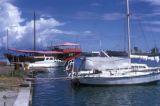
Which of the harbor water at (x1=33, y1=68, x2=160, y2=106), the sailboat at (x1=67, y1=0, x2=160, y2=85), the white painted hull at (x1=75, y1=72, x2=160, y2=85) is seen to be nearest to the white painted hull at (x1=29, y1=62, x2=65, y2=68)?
the harbor water at (x1=33, y1=68, x2=160, y2=106)

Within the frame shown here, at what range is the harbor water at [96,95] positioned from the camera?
104 ft

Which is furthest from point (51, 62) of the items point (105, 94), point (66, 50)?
point (105, 94)

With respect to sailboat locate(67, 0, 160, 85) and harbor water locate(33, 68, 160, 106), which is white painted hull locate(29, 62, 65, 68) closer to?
harbor water locate(33, 68, 160, 106)

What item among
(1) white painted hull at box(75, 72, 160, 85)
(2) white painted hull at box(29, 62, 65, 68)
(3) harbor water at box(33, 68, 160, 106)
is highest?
(2) white painted hull at box(29, 62, 65, 68)

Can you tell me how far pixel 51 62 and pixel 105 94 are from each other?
1898 inches

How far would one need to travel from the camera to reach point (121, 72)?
1736 inches

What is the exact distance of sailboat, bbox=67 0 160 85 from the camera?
1662 inches

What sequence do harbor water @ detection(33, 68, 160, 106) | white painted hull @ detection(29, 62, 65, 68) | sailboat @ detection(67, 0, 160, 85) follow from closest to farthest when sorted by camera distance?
harbor water @ detection(33, 68, 160, 106)
sailboat @ detection(67, 0, 160, 85)
white painted hull @ detection(29, 62, 65, 68)

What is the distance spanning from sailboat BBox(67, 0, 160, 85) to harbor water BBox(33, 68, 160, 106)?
24.8 inches

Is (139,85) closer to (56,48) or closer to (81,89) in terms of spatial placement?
(81,89)

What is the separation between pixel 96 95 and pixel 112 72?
7.16m

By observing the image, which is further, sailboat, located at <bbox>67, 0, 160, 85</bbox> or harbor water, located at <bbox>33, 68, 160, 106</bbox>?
sailboat, located at <bbox>67, 0, 160, 85</bbox>

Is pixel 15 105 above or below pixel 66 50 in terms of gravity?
below

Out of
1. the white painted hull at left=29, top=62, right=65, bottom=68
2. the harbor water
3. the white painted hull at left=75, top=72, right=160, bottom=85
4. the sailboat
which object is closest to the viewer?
the harbor water
